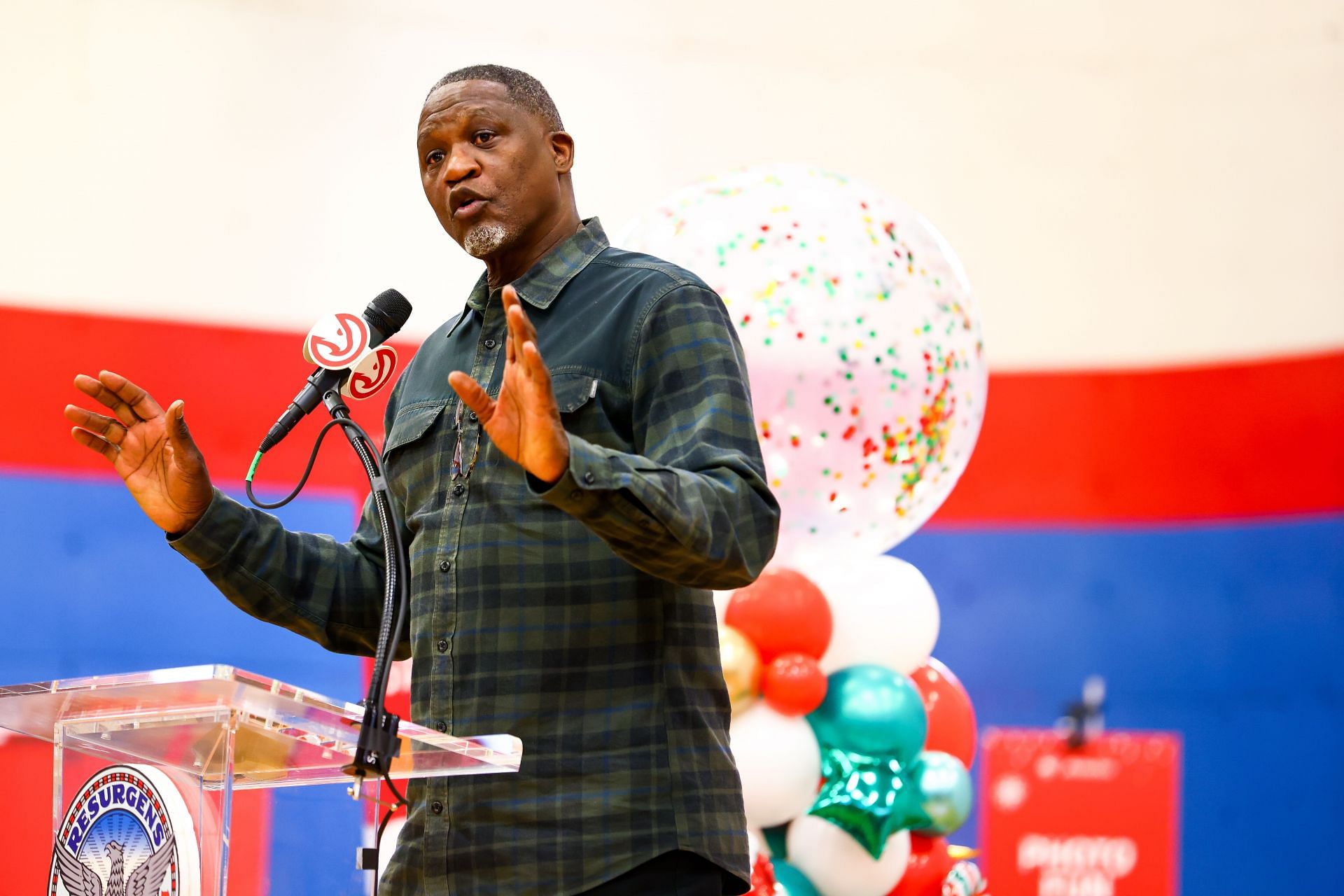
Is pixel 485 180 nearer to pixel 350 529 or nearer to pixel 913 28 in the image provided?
pixel 350 529

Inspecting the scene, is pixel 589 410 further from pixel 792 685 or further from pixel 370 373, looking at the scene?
pixel 792 685

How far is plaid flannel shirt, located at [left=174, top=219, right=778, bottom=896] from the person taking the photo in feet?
3.85

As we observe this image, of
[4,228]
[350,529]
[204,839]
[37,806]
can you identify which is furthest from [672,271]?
[4,228]

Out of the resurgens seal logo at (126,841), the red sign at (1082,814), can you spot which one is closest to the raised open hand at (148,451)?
the resurgens seal logo at (126,841)

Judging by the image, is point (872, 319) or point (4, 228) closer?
point (872, 319)

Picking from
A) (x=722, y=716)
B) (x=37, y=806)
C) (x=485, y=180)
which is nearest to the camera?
(x=722, y=716)

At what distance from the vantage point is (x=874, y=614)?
8.77 feet

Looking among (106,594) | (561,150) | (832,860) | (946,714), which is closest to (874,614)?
(946,714)

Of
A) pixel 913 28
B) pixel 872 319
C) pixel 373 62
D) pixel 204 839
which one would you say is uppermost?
pixel 913 28

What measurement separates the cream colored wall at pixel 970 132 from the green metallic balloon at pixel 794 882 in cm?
224

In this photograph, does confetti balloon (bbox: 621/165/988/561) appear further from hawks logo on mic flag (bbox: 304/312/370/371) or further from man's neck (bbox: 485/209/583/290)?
hawks logo on mic flag (bbox: 304/312/370/371)

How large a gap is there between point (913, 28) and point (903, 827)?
3.07m

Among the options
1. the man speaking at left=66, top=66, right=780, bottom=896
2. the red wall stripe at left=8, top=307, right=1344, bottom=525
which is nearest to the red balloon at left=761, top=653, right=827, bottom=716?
the man speaking at left=66, top=66, right=780, bottom=896

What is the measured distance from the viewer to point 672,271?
1363mm
